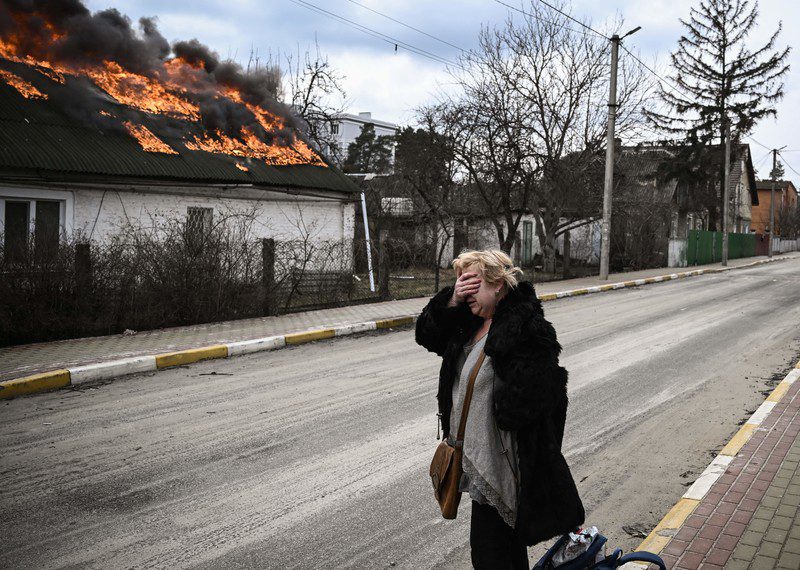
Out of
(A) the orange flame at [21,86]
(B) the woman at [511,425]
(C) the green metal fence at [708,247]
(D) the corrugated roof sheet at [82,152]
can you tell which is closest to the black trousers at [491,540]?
(B) the woman at [511,425]

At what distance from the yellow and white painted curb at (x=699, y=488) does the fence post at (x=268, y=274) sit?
9241 millimetres

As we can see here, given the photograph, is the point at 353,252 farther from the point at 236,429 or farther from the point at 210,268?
the point at 236,429

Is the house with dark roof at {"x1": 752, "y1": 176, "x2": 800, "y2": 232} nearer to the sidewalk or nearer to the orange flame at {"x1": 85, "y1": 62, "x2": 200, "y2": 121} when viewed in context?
the orange flame at {"x1": 85, "y1": 62, "x2": 200, "y2": 121}

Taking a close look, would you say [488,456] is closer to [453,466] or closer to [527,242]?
[453,466]

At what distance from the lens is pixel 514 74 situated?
82.0ft

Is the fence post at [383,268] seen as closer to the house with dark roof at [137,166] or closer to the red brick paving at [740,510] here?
the house with dark roof at [137,166]

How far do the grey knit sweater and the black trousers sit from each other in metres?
0.06

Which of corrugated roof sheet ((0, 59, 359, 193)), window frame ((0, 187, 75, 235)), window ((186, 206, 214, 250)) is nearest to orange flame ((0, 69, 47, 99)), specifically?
corrugated roof sheet ((0, 59, 359, 193))

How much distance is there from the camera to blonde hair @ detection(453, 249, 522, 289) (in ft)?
9.91

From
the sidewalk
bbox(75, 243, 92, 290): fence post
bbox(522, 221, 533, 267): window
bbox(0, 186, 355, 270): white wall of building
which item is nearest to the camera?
the sidewalk

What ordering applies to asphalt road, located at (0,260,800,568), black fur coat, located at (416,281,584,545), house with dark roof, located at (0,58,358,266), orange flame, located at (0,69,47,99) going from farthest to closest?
orange flame, located at (0,69,47,99) < house with dark roof, located at (0,58,358,266) < asphalt road, located at (0,260,800,568) < black fur coat, located at (416,281,584,545)

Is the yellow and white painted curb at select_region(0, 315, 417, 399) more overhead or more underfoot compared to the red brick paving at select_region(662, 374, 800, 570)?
more overhead

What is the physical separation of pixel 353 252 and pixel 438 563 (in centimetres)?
1202

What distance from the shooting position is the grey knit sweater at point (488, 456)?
288 cm
